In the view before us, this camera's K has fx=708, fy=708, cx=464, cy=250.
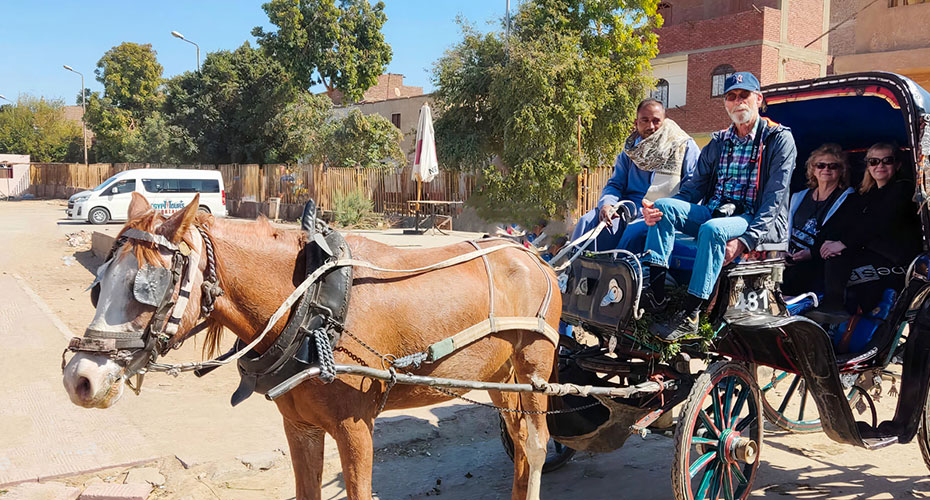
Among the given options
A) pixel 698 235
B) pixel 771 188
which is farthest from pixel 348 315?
pixel 771 188

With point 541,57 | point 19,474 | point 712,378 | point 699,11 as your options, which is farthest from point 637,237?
point 699,11

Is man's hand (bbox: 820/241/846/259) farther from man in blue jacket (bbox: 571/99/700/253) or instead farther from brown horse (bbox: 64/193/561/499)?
brown horse (bbox: 64/193/561/499)

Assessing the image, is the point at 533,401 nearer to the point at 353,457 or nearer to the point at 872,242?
the point at 353,457

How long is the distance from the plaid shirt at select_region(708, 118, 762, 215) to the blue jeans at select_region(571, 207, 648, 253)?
1.46 ft

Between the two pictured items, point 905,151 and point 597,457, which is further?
point 597,457

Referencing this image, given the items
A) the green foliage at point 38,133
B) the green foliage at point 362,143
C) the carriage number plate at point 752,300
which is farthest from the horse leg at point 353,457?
the green foliage at point 38,133

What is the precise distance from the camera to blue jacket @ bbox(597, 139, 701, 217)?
15.2 ft

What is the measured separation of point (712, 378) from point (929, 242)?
163 centimetres

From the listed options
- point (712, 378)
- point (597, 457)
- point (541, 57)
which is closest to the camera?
point (712, 378)

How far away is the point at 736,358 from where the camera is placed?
14.3 feet

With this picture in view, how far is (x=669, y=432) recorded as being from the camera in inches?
175

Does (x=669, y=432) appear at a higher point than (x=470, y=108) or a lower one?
lower

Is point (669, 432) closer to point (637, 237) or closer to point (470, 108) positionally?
point (637, 237)

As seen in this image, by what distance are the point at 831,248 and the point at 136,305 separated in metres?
4.21
